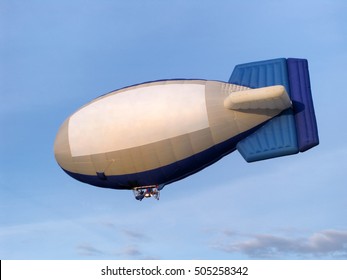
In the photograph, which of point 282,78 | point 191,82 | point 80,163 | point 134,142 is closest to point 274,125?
point 282,78

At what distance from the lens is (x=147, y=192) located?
31.1 meters

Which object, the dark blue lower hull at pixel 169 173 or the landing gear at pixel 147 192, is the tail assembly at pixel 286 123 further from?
the landing gear at pixel 147 192

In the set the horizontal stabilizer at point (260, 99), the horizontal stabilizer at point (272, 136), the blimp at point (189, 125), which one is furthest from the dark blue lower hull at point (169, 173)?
the horizontal stabilizer at point (260, 99)

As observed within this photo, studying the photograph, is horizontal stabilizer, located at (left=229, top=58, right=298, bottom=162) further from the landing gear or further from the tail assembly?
the landing gear

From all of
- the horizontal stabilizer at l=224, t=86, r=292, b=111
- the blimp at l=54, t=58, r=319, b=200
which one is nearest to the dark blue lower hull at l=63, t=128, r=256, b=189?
the blimp at l=54, t=58, r=319, b=200

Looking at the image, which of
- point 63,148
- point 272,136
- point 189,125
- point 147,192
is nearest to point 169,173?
point 147,192

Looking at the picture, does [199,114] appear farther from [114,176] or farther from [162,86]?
[114,176]

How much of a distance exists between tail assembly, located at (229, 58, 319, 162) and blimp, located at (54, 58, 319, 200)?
0.05 meters

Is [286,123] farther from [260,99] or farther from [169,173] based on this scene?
[169,173]

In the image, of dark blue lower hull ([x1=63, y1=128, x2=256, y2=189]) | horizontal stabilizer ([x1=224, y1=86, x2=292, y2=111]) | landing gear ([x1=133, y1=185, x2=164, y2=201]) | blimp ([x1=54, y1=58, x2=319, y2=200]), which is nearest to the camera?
horizontal stabilizer ([x1=224, y1=86, x2=292, y2=111])

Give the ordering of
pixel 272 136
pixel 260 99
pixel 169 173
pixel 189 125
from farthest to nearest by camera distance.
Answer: pixel 169 173, pixel 189 125, pixel 272 136, pixel 260 99

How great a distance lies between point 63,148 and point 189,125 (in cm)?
911

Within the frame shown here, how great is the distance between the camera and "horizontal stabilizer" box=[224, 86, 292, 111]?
82.0 ft

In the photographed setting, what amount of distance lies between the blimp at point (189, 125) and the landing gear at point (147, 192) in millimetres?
63
